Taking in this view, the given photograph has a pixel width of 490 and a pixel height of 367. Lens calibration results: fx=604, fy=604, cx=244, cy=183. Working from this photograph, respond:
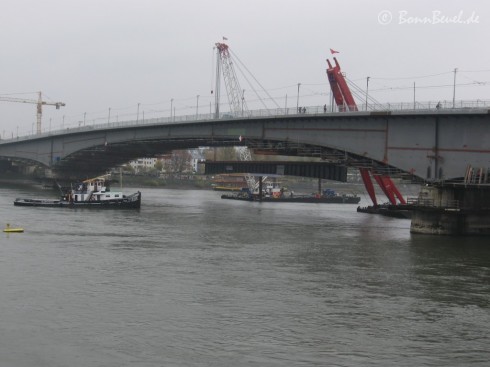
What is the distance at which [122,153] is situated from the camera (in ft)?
338

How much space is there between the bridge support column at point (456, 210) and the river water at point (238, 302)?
5.10 m

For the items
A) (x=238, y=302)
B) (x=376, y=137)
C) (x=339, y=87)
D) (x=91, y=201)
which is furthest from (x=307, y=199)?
(x=238, y=302)

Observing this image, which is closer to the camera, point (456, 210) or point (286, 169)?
point (456, 210)

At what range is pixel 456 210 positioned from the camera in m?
43.9

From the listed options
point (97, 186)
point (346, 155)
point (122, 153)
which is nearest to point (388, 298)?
point (346, 155)

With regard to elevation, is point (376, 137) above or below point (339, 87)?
below

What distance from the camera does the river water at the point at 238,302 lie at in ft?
52.0

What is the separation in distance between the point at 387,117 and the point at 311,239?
43.1 feet

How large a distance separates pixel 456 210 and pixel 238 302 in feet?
90.6

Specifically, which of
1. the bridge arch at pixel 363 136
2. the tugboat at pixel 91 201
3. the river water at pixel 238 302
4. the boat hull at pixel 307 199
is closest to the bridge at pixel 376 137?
the bridge arch at pixel 363 136

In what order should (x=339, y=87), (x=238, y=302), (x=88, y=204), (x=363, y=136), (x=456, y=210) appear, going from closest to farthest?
1. (x=238, y=302)
2. (x=456, y=210)
3. (x=363, y=136)
4. (x=88, y=204)
5. (x=339, y=87)

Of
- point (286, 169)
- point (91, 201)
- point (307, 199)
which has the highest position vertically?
point (286, 169)

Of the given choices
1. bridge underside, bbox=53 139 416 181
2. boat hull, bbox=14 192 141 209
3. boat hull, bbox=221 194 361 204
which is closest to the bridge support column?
bridge underside, bbox=53 139 416 181

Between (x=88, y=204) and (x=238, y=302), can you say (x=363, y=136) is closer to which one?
(x=88, y=204)
